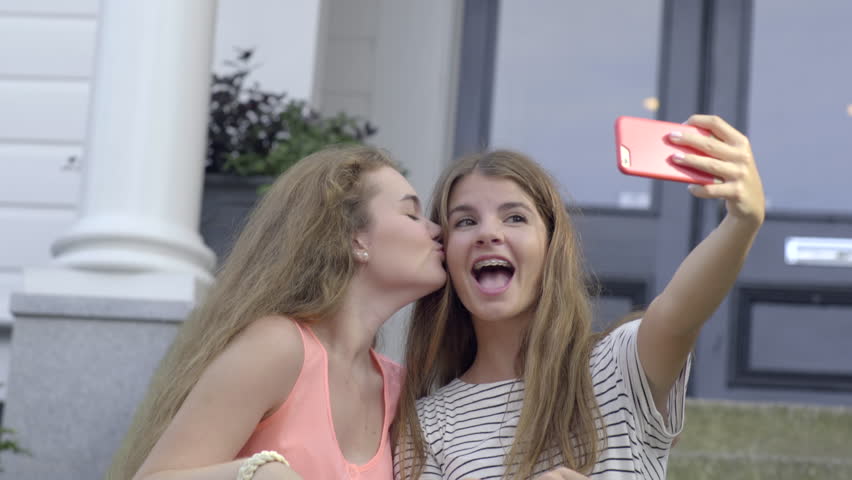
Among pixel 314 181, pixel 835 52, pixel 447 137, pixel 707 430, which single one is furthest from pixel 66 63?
pixel 835 52

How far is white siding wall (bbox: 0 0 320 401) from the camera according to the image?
4.50m

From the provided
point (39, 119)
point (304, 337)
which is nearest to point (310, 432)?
point (304, 337)

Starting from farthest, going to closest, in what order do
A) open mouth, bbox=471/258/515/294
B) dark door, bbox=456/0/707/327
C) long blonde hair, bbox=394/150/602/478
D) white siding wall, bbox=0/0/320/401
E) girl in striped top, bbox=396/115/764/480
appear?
dark door, bbox=456/0/707/327 → white siding wall, bbox=0/0/320/401 → open mouth, bbox=471/258/515/294 → long blonde hair, bbox=394/150/602/478 → girl in striped top, bbox=396/115/764/480

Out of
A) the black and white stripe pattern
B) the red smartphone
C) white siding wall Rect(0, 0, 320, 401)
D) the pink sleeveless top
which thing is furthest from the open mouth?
white siding wall Rect(0, 0, 320, 401)

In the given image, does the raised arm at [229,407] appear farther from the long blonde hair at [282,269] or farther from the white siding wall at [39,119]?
the white siding wall at [39,119]

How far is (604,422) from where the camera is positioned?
2.12m

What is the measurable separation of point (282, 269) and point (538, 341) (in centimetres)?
55

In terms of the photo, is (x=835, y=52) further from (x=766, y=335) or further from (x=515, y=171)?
(x=515, y=171)

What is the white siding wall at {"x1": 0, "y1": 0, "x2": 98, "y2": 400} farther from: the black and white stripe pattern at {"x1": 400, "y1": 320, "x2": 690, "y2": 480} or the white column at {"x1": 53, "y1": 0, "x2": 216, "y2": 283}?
the black and white stripe pattern at {"x1": 400, "y1": 320, "x2": 690, "y2": 480}

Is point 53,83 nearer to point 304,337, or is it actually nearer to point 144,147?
point 144,147

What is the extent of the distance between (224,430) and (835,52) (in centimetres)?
376

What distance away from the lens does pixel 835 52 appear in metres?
4.83

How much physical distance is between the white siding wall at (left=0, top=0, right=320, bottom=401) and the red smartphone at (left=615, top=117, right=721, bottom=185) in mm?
2859

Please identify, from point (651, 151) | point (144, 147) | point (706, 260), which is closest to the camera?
point (651, 151)
